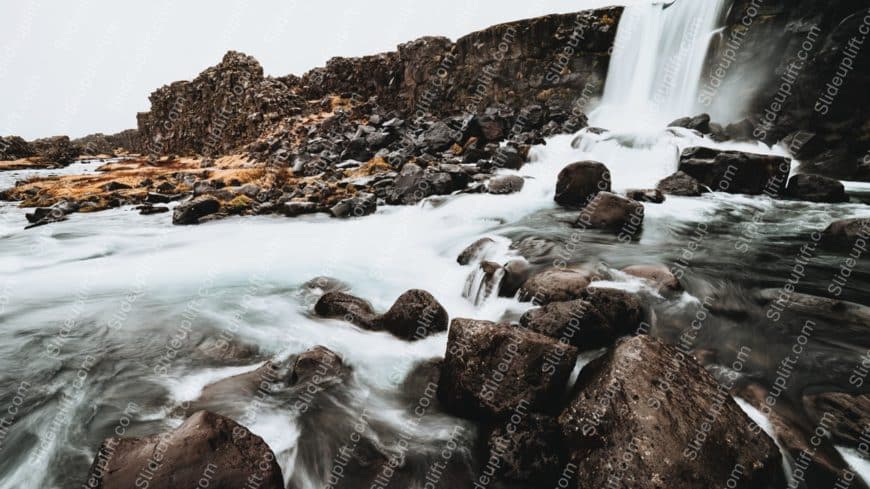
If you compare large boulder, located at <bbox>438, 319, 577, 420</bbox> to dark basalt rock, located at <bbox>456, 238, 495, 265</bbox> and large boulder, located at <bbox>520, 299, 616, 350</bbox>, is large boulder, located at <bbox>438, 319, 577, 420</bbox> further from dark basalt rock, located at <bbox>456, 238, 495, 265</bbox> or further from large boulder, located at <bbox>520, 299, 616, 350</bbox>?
dark basalt rock, located at <bbox>456, 238, 495, 265</bbox>

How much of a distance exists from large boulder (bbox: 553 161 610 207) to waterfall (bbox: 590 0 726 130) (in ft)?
38.7

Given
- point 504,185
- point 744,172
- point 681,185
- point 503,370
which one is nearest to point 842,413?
point 503,370

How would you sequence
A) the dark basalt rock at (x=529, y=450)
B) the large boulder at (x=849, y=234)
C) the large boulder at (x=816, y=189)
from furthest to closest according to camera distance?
the large boulder at (x=816, y=189), the large boulder at (x=849, y=234), the dark basalt rock at (x=529, y=450)

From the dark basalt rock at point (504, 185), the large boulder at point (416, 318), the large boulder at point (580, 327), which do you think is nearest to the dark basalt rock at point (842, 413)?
the large boulder at point (580, 327)

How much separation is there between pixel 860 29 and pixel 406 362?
18.7 metres

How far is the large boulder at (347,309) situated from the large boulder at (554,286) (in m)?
2.15

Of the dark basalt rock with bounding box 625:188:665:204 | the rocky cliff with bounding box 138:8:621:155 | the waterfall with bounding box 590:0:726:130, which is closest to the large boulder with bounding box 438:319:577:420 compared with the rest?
the dark basalt rock with bounding box 625:188:665:204

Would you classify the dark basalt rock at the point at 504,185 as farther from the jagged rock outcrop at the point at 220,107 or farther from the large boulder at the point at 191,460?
the jagged rock outcrop at the point at 220,107

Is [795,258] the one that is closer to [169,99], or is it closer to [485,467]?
[485,467]

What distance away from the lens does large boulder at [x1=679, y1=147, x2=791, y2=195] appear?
10.9 m

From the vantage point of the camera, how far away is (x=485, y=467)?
10.1 ft

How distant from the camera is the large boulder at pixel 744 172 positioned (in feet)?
35.8

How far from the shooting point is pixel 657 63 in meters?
24.0

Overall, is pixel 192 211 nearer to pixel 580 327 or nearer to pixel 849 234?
pixel 580 327
